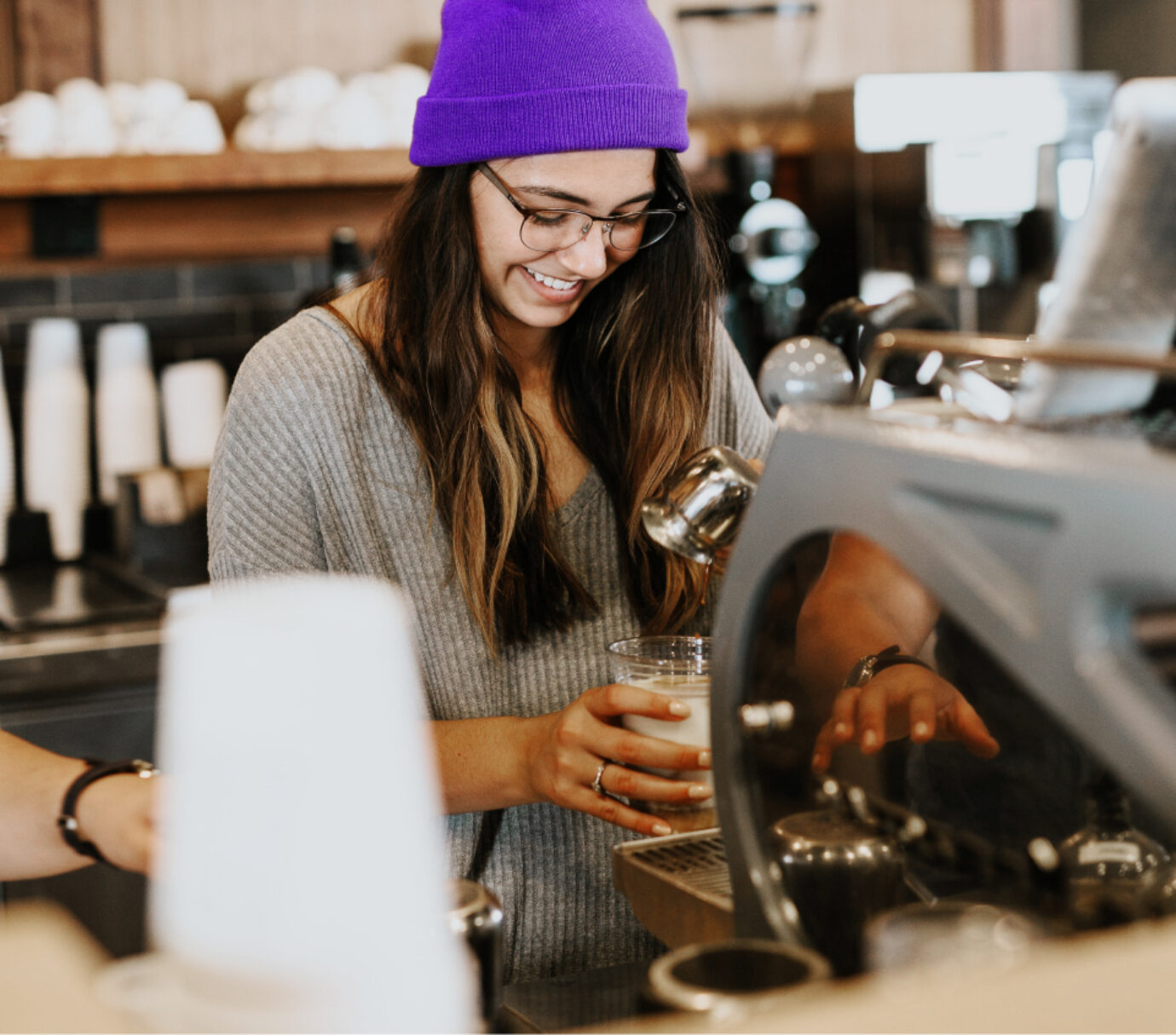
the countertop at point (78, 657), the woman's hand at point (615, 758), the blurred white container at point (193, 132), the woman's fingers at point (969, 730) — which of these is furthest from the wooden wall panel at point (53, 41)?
the woman's fingers at point (969, 730)

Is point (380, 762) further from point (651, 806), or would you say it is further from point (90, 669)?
point (90, 669)

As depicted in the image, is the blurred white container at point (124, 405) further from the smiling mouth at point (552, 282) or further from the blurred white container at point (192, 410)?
the smiling mouth at point (552, 282)

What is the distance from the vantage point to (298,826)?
49 cm

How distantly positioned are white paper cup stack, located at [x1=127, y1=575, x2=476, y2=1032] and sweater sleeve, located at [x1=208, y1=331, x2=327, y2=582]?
798mm

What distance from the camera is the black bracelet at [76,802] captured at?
2.82 feet

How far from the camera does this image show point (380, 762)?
1.66ft

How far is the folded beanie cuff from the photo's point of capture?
4.20 ft

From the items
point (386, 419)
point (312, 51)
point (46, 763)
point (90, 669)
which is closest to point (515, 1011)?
point (46, 763)

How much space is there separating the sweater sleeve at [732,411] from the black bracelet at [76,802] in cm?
A: 87

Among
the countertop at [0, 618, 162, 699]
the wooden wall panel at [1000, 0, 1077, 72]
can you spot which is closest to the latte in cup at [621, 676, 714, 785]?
the countertop at [0, 618, 162, 699]

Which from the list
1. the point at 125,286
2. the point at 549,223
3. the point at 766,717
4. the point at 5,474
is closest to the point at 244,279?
the point at 125,286

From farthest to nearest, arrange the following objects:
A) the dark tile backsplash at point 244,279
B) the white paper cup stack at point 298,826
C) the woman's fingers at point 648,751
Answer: the dark tile backsplash at point 244,279
the woman's fingers at point 648,751
the white paper cup stack at point 298,826

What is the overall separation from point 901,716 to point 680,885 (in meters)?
0.20

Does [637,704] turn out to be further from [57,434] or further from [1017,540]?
[57,434]
